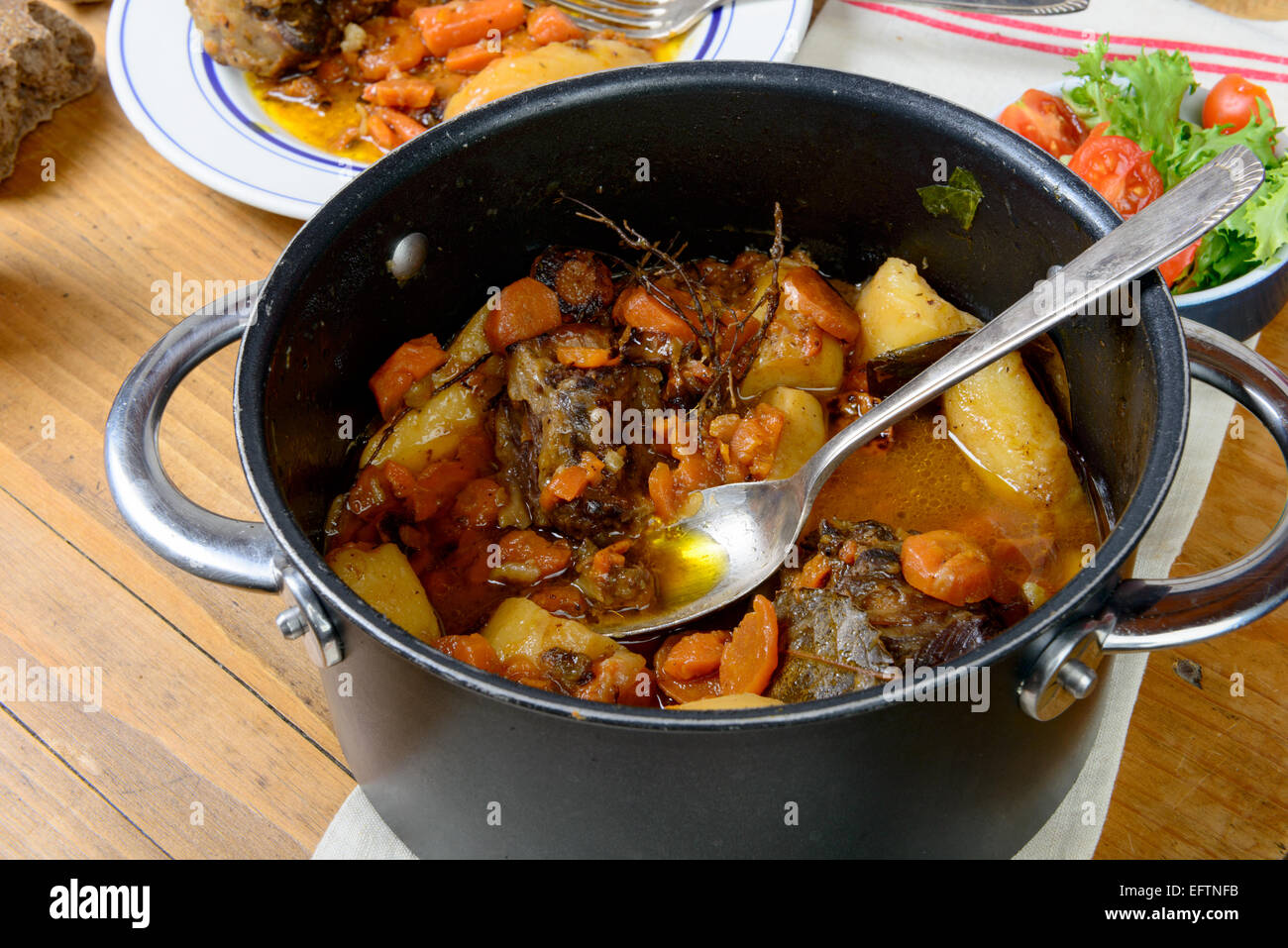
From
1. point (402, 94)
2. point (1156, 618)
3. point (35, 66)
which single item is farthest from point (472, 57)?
point (1156, 618)

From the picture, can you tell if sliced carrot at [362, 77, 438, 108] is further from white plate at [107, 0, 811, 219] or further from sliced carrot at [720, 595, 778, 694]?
sliced carrot at [720, 595, 778, 694]

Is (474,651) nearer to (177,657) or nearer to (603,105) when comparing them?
(177,657)

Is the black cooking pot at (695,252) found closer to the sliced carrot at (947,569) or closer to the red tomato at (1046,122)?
the sliced carrot at (947,569)

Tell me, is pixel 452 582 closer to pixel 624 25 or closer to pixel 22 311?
pixel 22 311

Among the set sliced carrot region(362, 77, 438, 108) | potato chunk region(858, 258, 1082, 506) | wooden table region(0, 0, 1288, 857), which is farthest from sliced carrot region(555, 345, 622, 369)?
sliced carrot region(362, 77, 438, 108)

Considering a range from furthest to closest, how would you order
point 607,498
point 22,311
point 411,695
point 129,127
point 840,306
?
1. point 129,127
2. point 22,311
3. point 840,306
4. point 607,498
5. point 411,695
